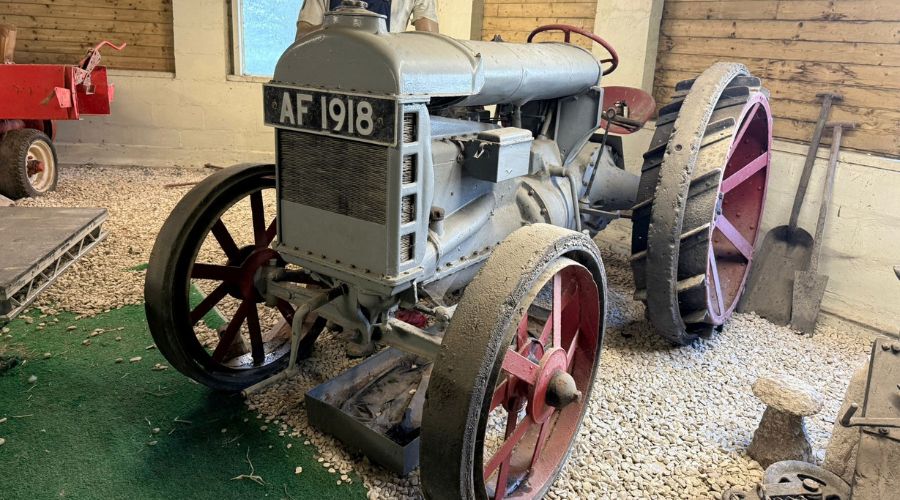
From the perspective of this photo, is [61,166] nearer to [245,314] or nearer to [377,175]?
[245,314]

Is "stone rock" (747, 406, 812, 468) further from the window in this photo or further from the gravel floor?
the window

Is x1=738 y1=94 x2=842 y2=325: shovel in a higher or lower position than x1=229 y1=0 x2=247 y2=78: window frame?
lower

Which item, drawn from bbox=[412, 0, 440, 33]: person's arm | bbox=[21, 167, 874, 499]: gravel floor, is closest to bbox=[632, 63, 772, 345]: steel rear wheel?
bbox=[21, 167, 874, 499]: gravel floor

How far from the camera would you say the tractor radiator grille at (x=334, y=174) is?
1807 millimetres

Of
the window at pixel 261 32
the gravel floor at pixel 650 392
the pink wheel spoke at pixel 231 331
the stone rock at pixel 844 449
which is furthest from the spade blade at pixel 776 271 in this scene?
the window at pixel 261 32

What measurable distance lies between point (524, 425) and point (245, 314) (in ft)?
3.85

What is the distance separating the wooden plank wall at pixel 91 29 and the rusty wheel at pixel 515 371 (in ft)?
18.8

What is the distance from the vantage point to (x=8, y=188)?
477cm

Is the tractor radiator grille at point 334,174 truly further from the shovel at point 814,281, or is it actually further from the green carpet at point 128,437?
the shovel at point 814,281

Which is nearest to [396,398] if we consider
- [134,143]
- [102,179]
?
[102,179]

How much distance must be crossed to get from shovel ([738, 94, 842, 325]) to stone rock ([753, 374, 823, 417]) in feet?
4.70

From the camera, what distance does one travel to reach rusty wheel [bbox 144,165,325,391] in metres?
2.16

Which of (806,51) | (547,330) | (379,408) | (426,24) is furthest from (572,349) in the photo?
(806,51)

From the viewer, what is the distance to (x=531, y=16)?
213 inches
